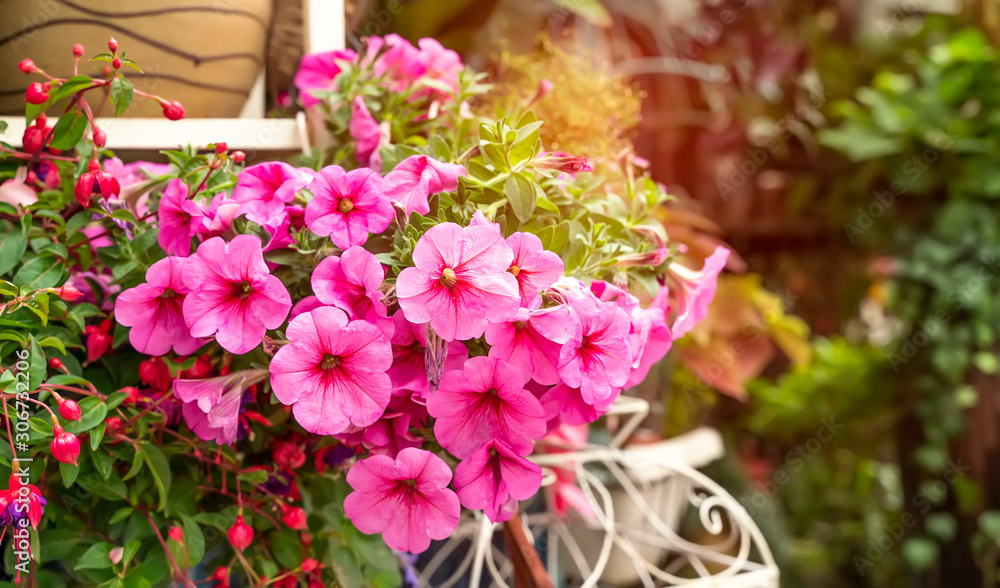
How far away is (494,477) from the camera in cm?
45

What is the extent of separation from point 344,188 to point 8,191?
288mm

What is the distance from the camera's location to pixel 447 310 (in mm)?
408

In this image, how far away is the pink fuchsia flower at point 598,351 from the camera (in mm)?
436

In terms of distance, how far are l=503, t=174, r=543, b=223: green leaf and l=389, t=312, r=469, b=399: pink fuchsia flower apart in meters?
0.10

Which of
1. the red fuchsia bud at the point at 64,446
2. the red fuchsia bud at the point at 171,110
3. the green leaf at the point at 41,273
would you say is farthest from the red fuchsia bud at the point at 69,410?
the red fuchsia bud at the point at 171,110

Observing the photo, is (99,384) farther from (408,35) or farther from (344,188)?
(408,35)

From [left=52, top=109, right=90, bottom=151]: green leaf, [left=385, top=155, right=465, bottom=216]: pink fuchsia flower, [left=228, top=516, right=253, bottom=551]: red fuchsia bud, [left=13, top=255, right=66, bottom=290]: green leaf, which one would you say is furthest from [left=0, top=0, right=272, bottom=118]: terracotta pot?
[left=228, top=516, right=253, bottom=551]: red fuchsia bud

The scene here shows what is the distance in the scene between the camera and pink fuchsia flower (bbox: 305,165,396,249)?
0.45 metres

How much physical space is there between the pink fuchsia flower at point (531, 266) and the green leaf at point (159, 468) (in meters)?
0.29

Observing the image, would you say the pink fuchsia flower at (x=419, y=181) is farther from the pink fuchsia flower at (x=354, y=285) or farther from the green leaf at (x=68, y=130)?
the green leaf at (x=68, y=130)

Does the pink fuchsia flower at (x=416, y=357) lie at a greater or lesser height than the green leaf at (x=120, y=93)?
lesser

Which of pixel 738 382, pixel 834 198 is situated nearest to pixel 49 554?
pixel 738 382

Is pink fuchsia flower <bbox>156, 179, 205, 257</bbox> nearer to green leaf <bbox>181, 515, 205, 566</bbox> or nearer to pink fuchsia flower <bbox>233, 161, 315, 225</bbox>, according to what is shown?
pink fuchsia flower <bbox>233, 161, 315, 225</bbox>

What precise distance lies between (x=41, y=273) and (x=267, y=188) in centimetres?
Answer: 18
